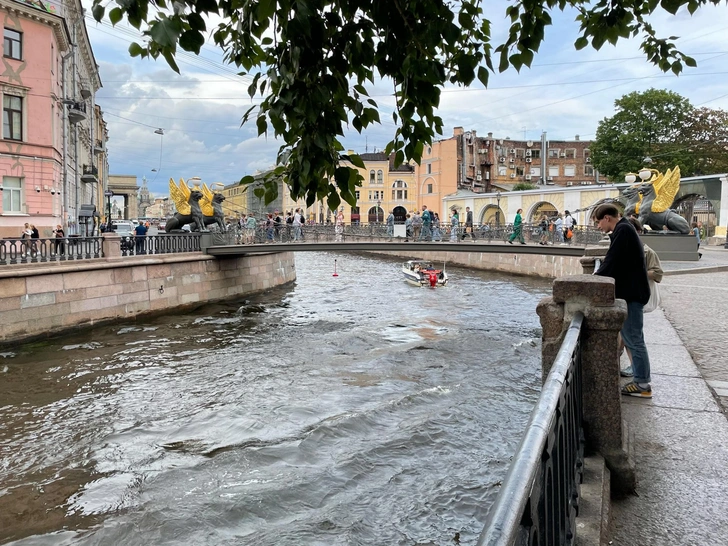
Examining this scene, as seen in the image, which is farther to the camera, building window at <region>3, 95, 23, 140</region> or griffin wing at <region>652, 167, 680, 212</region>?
building window at <region>3, 95, 23, 140</region>

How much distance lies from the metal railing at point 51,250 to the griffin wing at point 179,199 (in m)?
6.08

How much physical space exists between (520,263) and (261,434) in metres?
28.4

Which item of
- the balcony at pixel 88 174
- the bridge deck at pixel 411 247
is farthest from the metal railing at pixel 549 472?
the balcony at pixel 88 174

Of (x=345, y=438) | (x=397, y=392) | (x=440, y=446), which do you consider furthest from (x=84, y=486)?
(x=397, y=392)

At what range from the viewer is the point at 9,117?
24.3 meters

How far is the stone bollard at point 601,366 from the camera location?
311 cm

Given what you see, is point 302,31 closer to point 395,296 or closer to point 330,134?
point 330,134

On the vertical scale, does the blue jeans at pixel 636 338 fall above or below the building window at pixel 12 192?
below

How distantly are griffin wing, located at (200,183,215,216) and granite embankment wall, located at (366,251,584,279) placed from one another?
1352 centimetres

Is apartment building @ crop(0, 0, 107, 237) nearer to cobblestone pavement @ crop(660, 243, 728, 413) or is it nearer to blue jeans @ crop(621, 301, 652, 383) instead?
cobblestone pavement @ crop(660, 243, 728, 413)

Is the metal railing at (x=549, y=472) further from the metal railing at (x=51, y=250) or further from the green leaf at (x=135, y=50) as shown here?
the metal railing at (x=51, y=250)

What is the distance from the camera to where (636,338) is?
15.1 feet

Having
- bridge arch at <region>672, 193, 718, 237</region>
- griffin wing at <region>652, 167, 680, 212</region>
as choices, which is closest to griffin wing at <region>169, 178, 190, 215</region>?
griffin wing at <region>652, 167, 680, 212</region>

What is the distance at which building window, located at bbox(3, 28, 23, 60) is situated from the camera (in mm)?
24016
